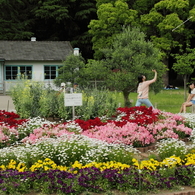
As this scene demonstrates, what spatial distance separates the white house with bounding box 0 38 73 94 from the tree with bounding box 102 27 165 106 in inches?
468

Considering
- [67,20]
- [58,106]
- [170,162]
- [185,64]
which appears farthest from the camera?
[67,20]

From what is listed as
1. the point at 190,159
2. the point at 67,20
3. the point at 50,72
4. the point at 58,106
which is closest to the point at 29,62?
the point at 50,72

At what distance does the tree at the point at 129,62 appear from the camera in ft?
52.3

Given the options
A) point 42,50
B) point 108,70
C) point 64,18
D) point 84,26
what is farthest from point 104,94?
point 84,26

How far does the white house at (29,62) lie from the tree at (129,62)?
A: 468 inches

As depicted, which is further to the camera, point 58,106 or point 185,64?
point 185,64

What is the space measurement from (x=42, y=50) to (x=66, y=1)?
35.9 ft

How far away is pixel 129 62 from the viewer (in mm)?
16422

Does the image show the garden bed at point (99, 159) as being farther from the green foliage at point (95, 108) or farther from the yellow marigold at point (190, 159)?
the green foliage at point (95, 108)

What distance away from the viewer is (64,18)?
40.4m

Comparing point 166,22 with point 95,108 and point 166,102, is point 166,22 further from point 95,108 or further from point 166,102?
point 95,108

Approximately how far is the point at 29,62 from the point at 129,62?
14886mm

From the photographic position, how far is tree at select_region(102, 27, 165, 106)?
15.9 m

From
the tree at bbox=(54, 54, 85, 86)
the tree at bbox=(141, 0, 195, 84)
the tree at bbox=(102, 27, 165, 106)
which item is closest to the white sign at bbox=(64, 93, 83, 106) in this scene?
the tree at bbox=(102, 27, 165, 106)
